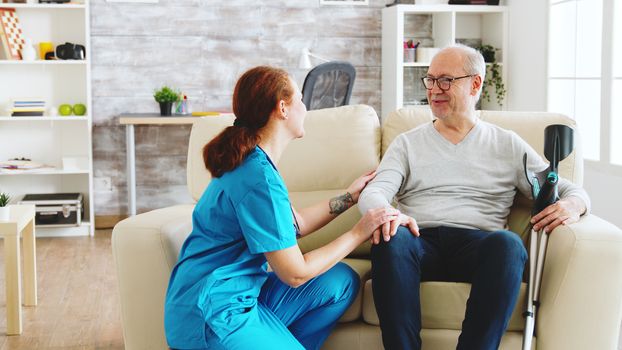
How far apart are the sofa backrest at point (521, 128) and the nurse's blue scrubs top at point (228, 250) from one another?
1.00m

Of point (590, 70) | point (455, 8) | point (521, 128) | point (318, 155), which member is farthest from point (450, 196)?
point (455, 8)

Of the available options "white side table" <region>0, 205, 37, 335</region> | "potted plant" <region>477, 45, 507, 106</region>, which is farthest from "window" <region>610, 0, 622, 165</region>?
Answer: "white side table" <region>0, 205, 37, 335</region>

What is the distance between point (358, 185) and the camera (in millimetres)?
2828

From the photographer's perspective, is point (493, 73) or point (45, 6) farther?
point (493, 73)

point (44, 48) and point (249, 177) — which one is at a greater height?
point (44, 48)

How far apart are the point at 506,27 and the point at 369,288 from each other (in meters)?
3.83

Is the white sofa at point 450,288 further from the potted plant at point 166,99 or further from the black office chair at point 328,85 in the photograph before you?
the potted plant at point 166,99

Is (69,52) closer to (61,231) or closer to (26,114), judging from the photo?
(26,114)

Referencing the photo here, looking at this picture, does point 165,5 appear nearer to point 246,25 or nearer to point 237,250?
point 246,25

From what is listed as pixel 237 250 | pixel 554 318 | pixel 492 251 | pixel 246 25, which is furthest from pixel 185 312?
pixel 246 25

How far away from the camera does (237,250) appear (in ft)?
7.39

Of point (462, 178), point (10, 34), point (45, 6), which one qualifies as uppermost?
point (45, 6)

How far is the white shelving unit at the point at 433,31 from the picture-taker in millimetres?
5852

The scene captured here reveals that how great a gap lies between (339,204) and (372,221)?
0.31m
